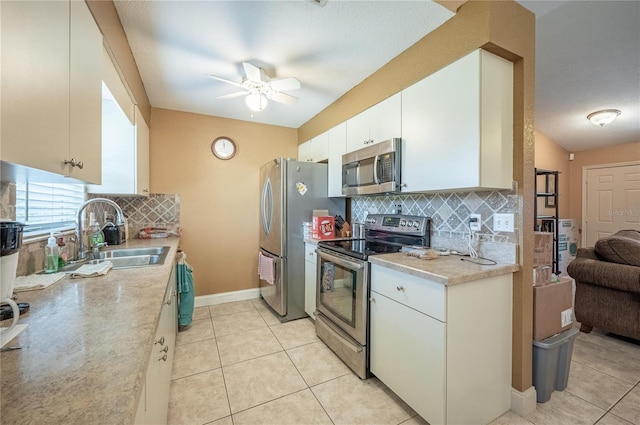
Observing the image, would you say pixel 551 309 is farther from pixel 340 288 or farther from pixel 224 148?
pixel 224 148

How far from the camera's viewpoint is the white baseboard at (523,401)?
154 centimetres

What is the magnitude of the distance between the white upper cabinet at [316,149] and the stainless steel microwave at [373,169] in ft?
1.74

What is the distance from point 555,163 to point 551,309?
15.6 feet

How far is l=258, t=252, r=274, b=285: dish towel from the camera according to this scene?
2957 millimetres

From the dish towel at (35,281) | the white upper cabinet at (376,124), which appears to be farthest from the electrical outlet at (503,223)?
the dish towel at (35,281)

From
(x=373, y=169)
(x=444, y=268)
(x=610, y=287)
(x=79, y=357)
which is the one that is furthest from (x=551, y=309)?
(x=79, y=357)

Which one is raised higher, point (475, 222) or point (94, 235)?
point (475, 222)

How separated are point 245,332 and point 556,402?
2.44 m

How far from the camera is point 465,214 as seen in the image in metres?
1.87

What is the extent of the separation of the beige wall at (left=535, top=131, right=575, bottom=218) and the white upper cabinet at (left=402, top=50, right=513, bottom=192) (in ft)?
12.8

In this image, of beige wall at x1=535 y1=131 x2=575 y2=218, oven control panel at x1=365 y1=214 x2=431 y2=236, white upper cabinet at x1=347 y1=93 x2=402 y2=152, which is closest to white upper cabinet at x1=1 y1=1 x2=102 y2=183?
white upper cabinet at x1=347 y1=93 x2=402 y2=152

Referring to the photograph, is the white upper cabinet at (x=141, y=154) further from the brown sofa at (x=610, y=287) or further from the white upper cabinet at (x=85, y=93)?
the brown sofa at (x=610, y=287)

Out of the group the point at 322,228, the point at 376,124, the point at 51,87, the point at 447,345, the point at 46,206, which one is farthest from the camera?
the point at 322,228

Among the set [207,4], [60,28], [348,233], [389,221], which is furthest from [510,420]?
[207,4]
